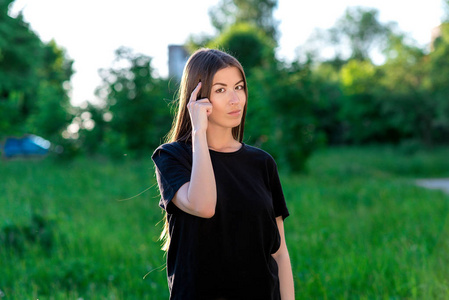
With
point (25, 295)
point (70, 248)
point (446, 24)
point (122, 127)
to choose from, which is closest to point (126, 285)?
point (25, 295)

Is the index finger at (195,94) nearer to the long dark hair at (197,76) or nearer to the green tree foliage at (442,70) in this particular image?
the long dark hair at (197,76)

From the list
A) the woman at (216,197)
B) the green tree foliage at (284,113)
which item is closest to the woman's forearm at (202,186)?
the woman at (216,197)

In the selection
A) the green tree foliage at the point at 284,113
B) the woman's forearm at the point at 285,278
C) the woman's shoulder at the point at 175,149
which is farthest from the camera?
the green tree foliage at the point at 284,113

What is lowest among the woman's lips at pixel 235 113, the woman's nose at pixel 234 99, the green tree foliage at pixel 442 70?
the woman's lips at pixel 235 113

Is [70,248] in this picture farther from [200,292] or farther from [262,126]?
[262,126]

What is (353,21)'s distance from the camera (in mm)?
54156

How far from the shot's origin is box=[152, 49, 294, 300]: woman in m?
1.79

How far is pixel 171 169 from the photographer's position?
Result: 5.99 feet

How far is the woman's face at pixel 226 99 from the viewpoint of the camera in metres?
1.91

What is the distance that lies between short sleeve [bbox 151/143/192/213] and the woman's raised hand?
13 cm

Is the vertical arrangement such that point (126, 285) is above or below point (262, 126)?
below

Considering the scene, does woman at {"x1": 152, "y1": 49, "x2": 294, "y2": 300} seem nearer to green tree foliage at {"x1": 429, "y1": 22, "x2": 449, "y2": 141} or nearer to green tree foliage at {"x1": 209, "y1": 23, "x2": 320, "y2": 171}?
green tree foliage at {"x1": 209, "y1": 23, "x2": 320, "y2": 171}

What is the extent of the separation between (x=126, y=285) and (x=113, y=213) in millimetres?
3283

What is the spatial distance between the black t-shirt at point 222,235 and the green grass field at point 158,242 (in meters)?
0.45
